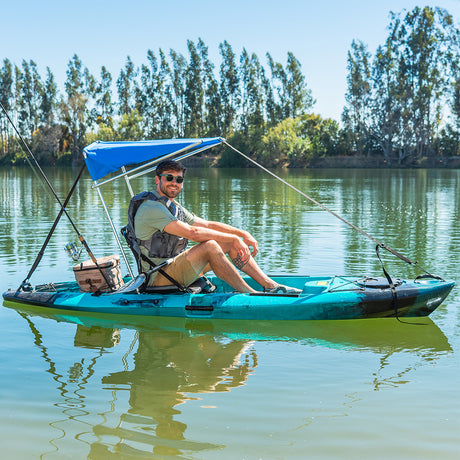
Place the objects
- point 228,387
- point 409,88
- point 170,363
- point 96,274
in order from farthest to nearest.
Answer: point 409,88 → point 96,274 → point 170,363 → point 228,387

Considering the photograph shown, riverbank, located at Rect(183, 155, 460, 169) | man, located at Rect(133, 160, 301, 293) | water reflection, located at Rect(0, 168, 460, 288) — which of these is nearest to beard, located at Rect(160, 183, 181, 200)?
man, located at Rect(133, 160, 301, 293)

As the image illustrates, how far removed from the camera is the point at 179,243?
6.68 meters

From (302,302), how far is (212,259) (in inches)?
41.8

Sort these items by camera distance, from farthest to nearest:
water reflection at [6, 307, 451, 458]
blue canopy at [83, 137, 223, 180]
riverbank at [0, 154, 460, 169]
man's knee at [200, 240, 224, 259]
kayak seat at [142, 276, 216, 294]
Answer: riverbank at [0, 154, 460, 169] < blue canopy at [83, 137, 223, 180] < kayak seat at [142, 276, 216, 294] < man's knee at [200, 240, 224, 259] < water reflection at [6, 307, 451, 458]

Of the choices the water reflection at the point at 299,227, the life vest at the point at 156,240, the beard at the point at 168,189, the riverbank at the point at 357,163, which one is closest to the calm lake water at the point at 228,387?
the life vest at the point at 156,240

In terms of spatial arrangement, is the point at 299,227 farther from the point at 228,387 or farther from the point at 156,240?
the point at 228,387

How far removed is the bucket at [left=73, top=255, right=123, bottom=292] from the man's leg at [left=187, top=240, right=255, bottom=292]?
3.95 feet

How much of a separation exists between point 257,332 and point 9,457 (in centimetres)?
320

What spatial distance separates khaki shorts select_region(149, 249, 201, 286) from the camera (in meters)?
6.49

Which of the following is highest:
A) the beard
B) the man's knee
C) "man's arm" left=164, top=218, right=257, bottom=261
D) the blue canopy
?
the blue canopy

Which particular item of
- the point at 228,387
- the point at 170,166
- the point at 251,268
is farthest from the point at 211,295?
the point at 228,387

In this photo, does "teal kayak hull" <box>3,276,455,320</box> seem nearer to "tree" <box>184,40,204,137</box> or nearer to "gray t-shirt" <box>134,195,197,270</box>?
"gray t-shirt" <box>134,195,197,270</box>

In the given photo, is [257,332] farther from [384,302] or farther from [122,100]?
[122,100]

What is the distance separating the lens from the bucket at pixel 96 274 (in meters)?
7.07
